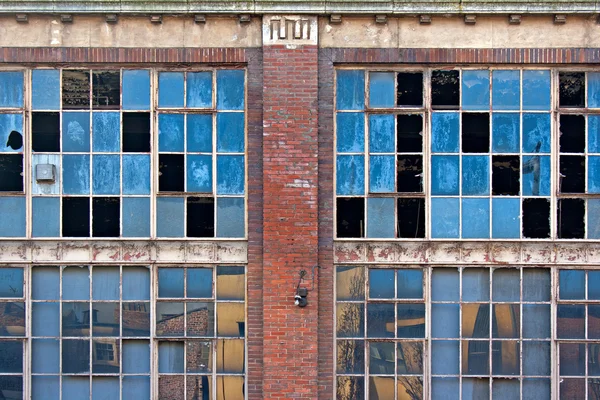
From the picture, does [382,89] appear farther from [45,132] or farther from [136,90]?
[45,132]

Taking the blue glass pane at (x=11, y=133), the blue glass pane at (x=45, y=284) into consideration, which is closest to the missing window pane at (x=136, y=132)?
the blue glass pane at (x=11, y=133)

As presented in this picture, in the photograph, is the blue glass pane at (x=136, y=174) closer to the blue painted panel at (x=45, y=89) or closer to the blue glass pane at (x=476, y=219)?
the blue painted panel at (x=45, y=89)

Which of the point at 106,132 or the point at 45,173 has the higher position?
the point at 106,132

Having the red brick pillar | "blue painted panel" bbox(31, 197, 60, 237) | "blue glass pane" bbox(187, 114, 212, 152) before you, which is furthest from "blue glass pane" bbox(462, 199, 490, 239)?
"blue painted panel" bbox(31, 197, 60, 237)

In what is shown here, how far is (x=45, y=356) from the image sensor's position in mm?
10977

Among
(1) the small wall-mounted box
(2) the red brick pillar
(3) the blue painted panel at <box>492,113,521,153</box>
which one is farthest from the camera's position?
(3) the blue painted panel at <box>492,113,521,153</box>

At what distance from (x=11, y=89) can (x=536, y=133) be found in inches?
335

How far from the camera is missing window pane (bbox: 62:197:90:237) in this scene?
11023mm

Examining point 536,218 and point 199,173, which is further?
point 199,173

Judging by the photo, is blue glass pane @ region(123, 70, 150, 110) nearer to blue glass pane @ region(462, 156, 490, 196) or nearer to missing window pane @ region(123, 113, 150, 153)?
missing window pane @ region(123, 113, 150, 153)

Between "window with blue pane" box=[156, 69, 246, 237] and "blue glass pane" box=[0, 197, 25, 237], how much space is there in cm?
219

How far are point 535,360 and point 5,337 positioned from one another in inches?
332

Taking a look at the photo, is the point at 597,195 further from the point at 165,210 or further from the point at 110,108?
the point at 110,108

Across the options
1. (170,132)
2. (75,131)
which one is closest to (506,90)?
(170,132)
